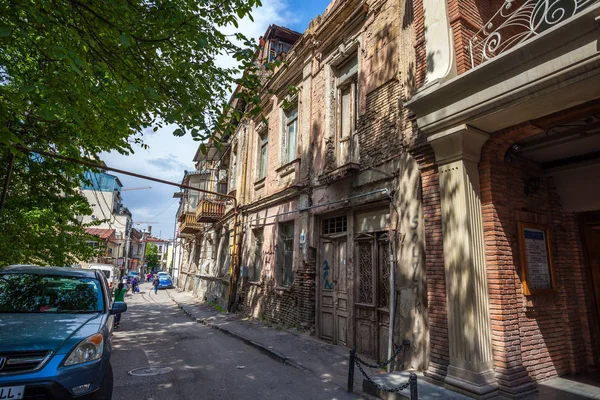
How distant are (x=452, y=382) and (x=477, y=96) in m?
4.16

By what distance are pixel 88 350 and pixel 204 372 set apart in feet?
9.64

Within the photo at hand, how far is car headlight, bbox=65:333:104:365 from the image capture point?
360 centimetres

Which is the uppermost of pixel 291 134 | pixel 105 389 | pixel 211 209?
pixel 291 134

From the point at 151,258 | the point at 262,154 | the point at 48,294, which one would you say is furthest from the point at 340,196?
the point at 151,258

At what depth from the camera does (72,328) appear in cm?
395

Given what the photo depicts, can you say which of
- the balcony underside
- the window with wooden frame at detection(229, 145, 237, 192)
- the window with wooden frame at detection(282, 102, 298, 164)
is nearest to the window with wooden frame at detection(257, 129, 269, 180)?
the window with wooden frame at detection(282, 102, 298, 164)

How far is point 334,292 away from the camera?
8836 mm

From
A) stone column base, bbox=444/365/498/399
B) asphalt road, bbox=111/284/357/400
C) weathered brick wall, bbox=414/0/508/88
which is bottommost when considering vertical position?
asphalt road, bbox=111/284/357/400

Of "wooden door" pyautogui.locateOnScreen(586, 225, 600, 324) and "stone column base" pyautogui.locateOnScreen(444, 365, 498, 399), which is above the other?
"wooden door" pyautogui.locateOnScreen(586, 225, 600, 324)

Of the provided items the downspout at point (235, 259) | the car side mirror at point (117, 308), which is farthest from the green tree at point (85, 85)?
the downspout at point (235, 259)

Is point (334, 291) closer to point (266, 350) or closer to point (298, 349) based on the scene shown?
point (298, 349)

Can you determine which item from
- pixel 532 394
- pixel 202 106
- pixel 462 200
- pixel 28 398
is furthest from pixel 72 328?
pixel 532 394

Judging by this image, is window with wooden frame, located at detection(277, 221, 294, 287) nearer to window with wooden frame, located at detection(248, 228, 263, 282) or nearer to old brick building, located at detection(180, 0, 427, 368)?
old brick building, located at detection(180, 0, 427, 368)

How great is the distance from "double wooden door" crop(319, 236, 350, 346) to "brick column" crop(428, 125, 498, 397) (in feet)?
11.2
